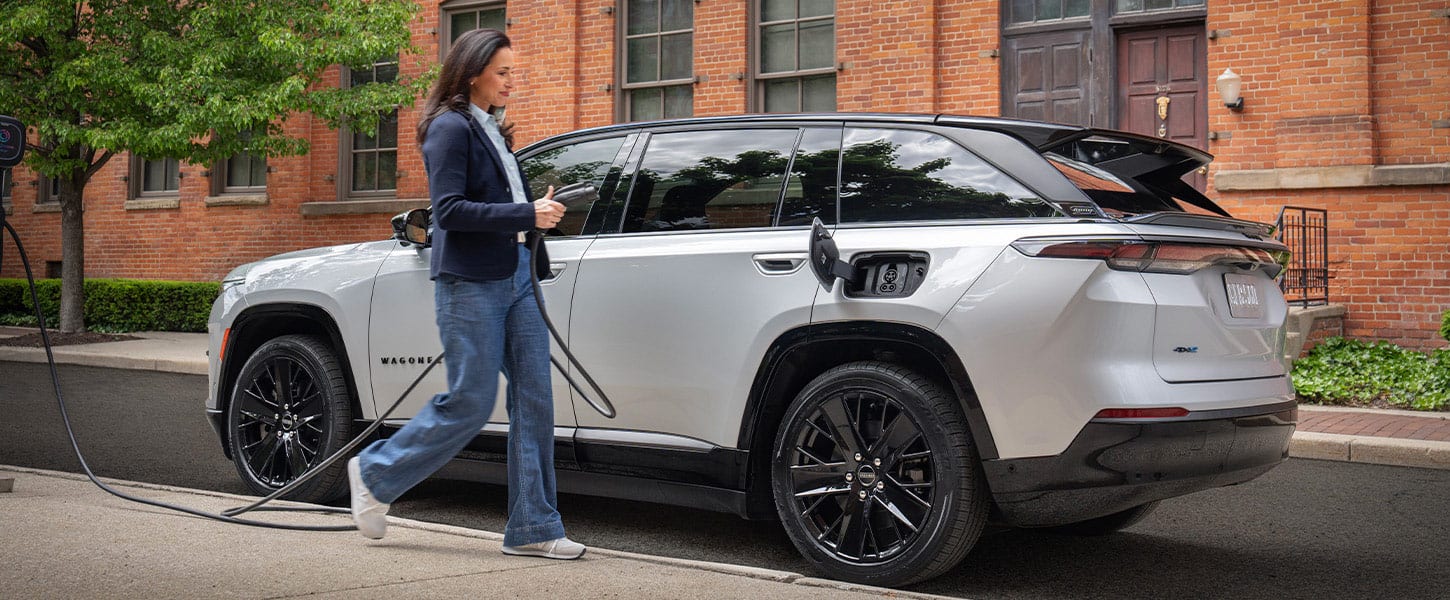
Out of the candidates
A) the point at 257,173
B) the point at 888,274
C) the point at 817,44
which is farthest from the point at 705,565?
the point at 257,173

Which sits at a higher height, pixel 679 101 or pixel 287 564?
pixel 679 101

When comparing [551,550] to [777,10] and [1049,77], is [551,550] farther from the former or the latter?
[777,10]

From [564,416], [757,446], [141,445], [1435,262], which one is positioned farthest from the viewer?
[1435,262]

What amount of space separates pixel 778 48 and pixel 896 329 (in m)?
12.3

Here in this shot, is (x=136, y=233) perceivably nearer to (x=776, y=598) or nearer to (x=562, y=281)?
(x=562, y=281)

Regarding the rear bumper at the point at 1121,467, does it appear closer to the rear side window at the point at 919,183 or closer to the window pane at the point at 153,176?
the rear side window at the point at 919,183

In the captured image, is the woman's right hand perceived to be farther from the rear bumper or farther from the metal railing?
the metal railing

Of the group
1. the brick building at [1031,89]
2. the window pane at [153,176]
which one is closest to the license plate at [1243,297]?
the brick building at [1031,89]

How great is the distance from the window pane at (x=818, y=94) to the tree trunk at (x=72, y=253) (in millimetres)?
9791

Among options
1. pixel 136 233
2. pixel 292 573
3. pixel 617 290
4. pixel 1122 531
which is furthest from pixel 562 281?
pixel 136 233

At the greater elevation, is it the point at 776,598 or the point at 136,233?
the point at 136,233

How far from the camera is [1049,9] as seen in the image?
14.5 meters

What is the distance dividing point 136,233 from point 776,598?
67.0 ft

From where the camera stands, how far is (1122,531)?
583 centimetres
